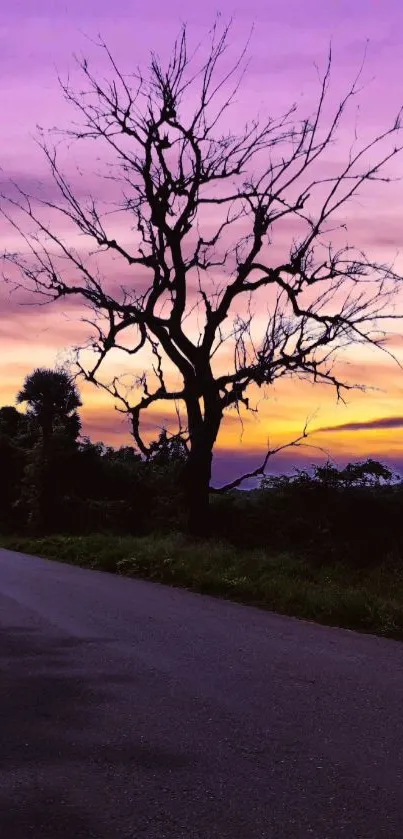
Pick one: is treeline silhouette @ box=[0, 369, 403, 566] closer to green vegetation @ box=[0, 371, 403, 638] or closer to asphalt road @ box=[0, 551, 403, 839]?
green vegetation @ box=[0, 371, 403, 638]

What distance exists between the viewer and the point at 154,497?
2761cm

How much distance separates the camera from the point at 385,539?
53.0 feet

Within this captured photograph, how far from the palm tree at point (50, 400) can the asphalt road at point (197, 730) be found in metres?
22.8

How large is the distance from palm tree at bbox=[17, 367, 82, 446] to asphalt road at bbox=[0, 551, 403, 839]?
2279cm

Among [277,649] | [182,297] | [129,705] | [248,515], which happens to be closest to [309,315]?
[182,297]

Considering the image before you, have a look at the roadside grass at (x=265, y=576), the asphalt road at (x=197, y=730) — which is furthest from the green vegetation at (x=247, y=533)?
the asphalt road at (x=197, y=730)

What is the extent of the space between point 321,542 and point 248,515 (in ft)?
9.55

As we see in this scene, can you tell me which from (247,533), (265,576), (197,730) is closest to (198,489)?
(247,533)

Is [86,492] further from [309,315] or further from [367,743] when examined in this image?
[367,743]

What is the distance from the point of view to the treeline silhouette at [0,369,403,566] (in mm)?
16562

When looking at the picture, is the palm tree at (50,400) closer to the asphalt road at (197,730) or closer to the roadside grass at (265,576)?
the roadside grass at (265,576)

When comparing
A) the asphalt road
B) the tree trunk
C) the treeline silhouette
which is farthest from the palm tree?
the asphalt road

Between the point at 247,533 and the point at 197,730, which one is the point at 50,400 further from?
the point at 197,730

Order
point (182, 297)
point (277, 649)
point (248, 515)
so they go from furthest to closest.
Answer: point (182, 297), point (248, 515), point (277, 649)
